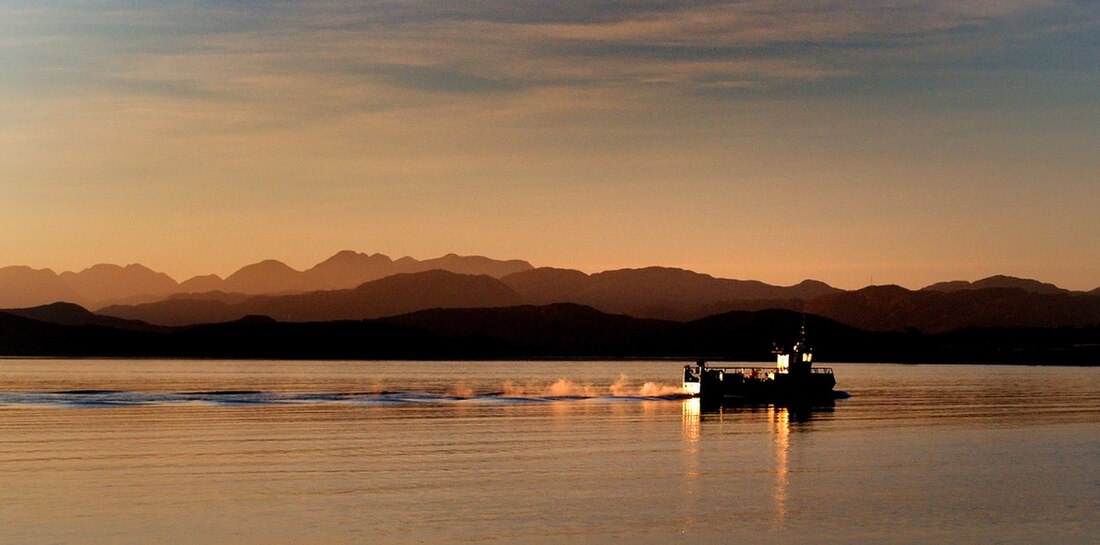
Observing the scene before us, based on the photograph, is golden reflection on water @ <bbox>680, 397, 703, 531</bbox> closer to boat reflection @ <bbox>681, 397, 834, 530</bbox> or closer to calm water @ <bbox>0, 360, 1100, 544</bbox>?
boat reflection @ <bbox>681, 397, 834, 530</bbox>

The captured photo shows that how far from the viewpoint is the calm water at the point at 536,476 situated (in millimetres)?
40094

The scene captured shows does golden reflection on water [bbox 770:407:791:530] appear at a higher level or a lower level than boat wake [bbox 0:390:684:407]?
lower

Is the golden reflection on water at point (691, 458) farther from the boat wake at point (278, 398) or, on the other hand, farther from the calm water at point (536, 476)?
the boat wake at point (278, 398)

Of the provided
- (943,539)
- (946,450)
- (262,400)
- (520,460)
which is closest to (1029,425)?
(946,450)

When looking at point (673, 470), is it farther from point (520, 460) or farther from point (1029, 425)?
point (1029, 425)

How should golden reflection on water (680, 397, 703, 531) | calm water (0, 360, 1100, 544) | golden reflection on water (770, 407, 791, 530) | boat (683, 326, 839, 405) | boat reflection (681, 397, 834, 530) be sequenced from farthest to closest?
boat (683, 326, 839, 405)
boat reflection (681, 397, 834, 530)
golden reflection on water (680, 397, 703, 531)
golden reflection on water (770, 407, 791, 530)
calm water (0, 360, 1100, 544)

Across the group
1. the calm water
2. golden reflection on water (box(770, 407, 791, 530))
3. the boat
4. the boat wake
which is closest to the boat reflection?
golden reflection on water (box(770, 407, 791, 530))

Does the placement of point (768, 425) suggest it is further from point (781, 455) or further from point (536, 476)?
point (536, 476)

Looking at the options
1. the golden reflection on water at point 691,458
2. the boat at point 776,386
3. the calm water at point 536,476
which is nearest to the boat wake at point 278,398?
the boat at point 776,386

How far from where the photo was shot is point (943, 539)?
39.4 m

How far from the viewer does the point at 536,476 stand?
53469 mm

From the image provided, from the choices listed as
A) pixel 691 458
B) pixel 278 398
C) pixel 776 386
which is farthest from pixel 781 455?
pixel 278 398

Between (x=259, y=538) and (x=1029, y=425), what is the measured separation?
6801cm

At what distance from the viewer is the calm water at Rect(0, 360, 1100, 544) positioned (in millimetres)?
40094
